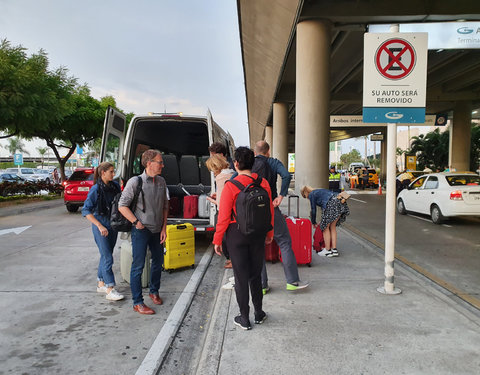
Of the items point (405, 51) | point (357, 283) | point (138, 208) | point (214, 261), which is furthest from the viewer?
point (214, 261)

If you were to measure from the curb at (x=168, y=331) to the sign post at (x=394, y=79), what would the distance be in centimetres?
258

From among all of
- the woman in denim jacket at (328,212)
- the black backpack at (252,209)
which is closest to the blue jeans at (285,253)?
the black backpack at (252,209)

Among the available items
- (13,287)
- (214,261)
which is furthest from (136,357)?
(214,261)

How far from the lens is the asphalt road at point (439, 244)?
18.7 feet

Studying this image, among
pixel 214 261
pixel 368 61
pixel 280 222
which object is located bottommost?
pixel 214 261

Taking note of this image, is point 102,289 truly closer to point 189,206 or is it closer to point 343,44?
point 189,206

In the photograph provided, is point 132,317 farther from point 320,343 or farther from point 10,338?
point 320,343

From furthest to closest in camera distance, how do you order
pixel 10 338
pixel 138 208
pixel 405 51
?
pixel 405 51
pixel 138 208
pixel 10 338

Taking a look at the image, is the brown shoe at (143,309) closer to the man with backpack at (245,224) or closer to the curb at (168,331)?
the curb at (168,331)

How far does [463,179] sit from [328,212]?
7.05 metres

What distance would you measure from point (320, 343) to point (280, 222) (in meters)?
1.71

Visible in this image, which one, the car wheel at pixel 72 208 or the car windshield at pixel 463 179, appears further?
the car wheel at pixel 72 208

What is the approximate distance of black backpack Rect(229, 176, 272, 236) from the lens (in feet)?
11.2

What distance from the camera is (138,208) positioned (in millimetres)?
4242
